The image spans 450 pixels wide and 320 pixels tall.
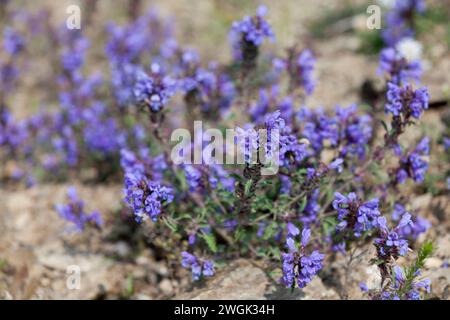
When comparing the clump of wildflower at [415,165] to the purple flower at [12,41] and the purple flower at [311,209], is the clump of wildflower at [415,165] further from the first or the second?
the purple flower at [12,41]

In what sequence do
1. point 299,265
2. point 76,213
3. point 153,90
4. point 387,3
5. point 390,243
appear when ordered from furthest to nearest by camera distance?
point 387,3, point 76,213, point 153,90, point 299,265, point 390,243

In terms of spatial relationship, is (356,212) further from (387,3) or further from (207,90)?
(387,3)

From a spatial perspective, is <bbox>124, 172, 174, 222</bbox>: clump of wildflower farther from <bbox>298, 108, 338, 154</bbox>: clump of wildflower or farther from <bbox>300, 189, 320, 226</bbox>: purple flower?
<bbox>298, 108, 338, 154</bbox>: clump of wildflower

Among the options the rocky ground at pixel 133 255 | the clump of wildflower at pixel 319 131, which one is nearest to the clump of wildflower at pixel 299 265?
the rocky ground at pixel 133 255

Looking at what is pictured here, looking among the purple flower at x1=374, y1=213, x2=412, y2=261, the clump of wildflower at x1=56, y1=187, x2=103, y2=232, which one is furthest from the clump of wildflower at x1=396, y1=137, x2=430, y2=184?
the clump of wildflower at x1=56, y1=187, x2=103, y2=232

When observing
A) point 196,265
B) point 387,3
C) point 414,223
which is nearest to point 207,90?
point 196,265
